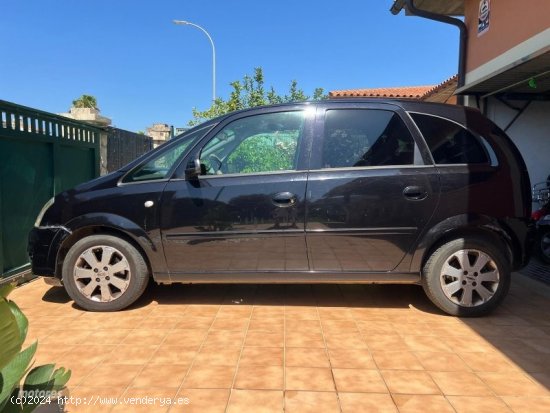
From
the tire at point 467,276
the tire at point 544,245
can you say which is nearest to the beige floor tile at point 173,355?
the tire at point 467,276

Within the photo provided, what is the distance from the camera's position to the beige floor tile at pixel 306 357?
121 inches

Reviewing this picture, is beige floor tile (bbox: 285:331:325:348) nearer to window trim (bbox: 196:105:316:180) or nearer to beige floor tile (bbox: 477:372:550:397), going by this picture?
beige floor tile (bbox: 477:372:550:397)

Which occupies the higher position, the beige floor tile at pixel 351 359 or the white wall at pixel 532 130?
the white wall at pixel 532 130

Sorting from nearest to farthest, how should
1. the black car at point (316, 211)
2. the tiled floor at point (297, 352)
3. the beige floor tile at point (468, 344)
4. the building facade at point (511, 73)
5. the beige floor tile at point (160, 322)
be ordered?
the tiled floor at point (297, 352) → the beige floor tile at point (468, 344) → the beige floor tile at point (160, 322) → the black car at point (316, 211) → the building facade at point (511, 73)

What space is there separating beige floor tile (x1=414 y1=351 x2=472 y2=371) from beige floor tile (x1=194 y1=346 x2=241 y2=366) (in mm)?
1306

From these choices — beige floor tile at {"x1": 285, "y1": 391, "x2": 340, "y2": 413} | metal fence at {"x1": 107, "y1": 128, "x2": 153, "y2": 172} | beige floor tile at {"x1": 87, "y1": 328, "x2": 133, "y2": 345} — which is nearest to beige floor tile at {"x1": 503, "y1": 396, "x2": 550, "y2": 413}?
beige floor tile at {"x1": 285, "y1": 391, "x2": 340, "y2": 413}

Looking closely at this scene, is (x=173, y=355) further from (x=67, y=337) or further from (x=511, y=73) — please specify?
(x=511, y=73)

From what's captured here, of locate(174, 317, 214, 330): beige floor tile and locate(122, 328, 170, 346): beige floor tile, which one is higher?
locate(174, 317, 214, 330): beige floor tile

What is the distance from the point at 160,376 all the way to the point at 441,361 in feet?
6.28

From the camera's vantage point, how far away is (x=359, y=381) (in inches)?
112

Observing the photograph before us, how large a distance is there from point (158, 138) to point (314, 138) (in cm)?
891

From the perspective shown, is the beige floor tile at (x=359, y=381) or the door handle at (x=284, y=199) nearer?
the beige floor tile at (x=359, y=381)

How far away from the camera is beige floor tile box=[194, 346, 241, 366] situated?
3.09 m

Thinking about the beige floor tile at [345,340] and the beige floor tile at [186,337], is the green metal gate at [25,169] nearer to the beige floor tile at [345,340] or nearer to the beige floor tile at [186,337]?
the beige floor tile at [186,337]
